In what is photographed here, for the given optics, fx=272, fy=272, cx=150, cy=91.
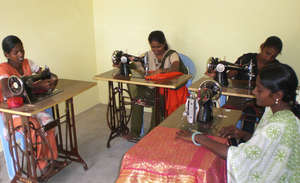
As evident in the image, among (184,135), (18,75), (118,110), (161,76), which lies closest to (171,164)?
(184,135)

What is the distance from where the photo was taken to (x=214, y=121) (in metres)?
1.82

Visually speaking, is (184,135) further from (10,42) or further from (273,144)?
(10,42)

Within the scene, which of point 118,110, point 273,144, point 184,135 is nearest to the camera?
point 273,144

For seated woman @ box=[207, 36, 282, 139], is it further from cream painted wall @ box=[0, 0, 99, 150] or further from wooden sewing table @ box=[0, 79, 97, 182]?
cream painted wall @ box=[0, 0, 99, 150]

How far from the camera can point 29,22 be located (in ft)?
10.6

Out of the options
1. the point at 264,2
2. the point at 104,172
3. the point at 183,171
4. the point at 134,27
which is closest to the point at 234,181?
the point at 183,171

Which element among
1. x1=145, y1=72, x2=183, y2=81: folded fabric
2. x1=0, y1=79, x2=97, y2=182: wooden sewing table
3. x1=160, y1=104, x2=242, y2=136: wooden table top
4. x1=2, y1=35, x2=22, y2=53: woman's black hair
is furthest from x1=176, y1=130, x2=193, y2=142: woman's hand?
x1=2, y1=35, x2=22, y2=53: woman's black hair

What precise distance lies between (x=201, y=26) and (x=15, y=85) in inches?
97.8

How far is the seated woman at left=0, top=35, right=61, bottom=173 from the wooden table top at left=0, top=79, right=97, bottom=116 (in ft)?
0.42

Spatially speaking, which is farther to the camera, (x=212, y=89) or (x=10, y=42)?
(x=10, y=42)

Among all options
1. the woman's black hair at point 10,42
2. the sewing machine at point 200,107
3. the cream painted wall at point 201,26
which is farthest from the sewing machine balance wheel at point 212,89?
the cream painted wall at point 201,26

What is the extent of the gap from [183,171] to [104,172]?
1553 millimetres

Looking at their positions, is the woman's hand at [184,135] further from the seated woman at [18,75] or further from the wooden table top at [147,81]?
the seated woman at [18,75]

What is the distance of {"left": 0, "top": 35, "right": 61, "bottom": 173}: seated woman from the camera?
231 centimetres
